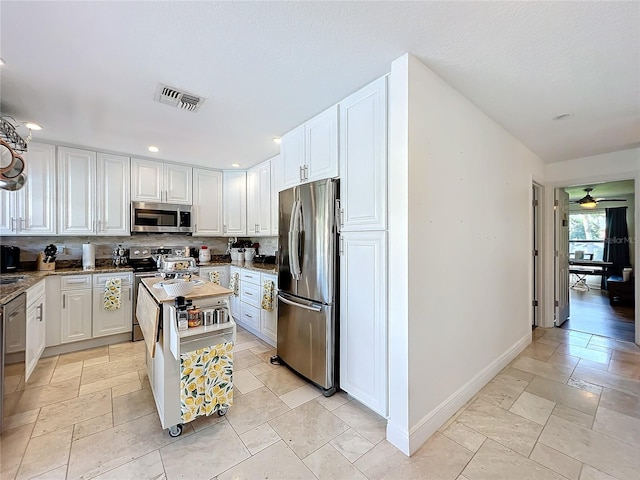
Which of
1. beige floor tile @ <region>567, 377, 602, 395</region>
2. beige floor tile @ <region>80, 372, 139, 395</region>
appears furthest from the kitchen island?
beige floor tile @ <region>567, 377, 602, 395</region>

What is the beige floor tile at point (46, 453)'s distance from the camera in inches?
60.9

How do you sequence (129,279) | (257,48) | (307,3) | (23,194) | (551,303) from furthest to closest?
(551,303) < (129,279) < (23,194) < (257,48) < (307,3)

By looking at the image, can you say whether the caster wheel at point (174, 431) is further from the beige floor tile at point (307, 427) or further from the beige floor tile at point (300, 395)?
the beige floor tile at point (300, 395)

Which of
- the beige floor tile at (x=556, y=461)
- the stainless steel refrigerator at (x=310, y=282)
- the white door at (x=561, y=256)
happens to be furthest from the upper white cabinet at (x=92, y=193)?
the white door at (x=561, y=256)

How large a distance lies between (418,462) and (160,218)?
4043mm

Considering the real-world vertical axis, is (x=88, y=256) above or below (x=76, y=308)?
above

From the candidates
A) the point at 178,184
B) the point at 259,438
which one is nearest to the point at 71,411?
the point at 259,438

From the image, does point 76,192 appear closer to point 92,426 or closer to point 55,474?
point 92,426

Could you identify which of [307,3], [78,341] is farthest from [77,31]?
[78,341]

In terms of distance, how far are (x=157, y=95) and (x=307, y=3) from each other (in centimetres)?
147

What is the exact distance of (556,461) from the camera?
163 centimetres

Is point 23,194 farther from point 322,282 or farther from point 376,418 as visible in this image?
point 376,418

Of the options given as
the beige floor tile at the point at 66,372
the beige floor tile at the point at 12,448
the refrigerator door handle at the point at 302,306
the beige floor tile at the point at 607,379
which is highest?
the refrigerator door handle at the point at 302,306

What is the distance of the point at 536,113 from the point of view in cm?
245
